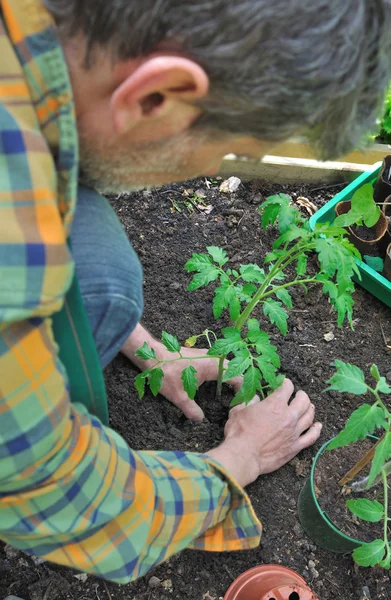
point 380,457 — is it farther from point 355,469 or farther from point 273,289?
point 273,289

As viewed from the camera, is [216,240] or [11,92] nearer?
[11,92]

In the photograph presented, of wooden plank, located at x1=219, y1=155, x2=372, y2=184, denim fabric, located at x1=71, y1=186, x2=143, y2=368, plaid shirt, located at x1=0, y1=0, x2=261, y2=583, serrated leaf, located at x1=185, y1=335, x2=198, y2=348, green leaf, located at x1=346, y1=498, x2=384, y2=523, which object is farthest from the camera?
wooden plank, located at x1=219, y1=155, x2=372, y2=184

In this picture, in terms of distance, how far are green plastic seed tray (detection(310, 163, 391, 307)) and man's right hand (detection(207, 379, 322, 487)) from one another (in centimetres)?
60

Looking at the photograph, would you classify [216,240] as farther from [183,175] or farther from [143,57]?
[143,57]

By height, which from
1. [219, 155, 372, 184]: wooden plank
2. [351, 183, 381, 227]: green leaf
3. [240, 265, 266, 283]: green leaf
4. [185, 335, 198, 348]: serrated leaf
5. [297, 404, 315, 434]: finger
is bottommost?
[297, 404, 315, 434]: finger

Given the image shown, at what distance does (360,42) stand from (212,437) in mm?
1376

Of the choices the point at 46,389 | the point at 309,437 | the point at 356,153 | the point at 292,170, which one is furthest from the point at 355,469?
the point at 356,153

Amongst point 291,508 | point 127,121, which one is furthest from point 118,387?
point 127,121

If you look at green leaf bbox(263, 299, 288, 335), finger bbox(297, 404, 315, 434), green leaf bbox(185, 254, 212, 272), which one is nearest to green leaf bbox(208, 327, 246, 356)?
green leaf bbox(263, 299, 288, 335)

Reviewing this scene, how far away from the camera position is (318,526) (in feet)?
5.53

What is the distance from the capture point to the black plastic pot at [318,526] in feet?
5.31

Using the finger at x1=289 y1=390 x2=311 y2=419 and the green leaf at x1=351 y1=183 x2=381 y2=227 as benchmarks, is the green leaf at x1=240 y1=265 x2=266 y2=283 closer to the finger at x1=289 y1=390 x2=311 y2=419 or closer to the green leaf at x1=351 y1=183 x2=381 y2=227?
the green leaf at x1=351 y1=183 x2=381 y2=227

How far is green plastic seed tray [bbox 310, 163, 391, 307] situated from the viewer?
2.30m

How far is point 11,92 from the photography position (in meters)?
0.81
